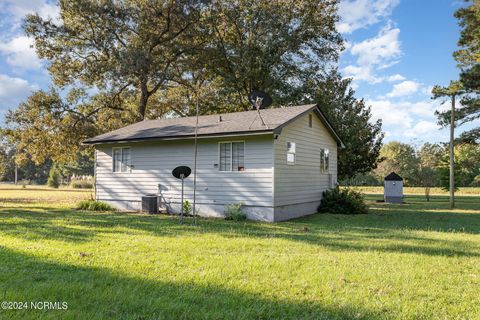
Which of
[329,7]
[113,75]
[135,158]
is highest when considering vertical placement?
[329,7]

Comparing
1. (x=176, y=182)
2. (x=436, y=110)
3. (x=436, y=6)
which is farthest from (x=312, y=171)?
(x=436, y=110)

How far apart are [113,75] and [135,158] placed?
10.1 m

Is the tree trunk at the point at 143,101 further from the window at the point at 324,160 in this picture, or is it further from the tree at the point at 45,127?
the window at the point at 324,160

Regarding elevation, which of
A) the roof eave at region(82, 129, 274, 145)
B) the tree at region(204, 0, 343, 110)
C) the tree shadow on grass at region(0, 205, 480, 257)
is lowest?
the tree shadow on grass at region(0, 205, 480, 257)

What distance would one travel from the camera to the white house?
486 inches

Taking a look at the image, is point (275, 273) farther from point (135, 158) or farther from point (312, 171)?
point (135, 158)

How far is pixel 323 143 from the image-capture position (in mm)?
16297

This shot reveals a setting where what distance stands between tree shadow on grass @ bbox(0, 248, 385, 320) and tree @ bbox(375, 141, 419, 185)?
46.8 m

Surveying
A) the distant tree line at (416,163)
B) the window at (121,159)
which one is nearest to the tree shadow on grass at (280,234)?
the window at (121,159)

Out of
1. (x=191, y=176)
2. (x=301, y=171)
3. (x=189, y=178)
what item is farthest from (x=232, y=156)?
(x=301, y=171)

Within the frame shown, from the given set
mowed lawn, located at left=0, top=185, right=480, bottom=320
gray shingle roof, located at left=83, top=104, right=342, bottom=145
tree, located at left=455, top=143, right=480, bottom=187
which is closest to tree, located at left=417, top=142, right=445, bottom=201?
tree, located at left=455, top=143, right=480, bottom=187

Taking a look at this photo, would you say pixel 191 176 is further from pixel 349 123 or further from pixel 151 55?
pixel 349 123

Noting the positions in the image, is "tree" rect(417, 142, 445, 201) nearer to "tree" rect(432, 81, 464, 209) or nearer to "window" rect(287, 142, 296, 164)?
"tree" rect(432, 81, 464, 209)

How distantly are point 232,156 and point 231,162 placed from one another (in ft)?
0.72
